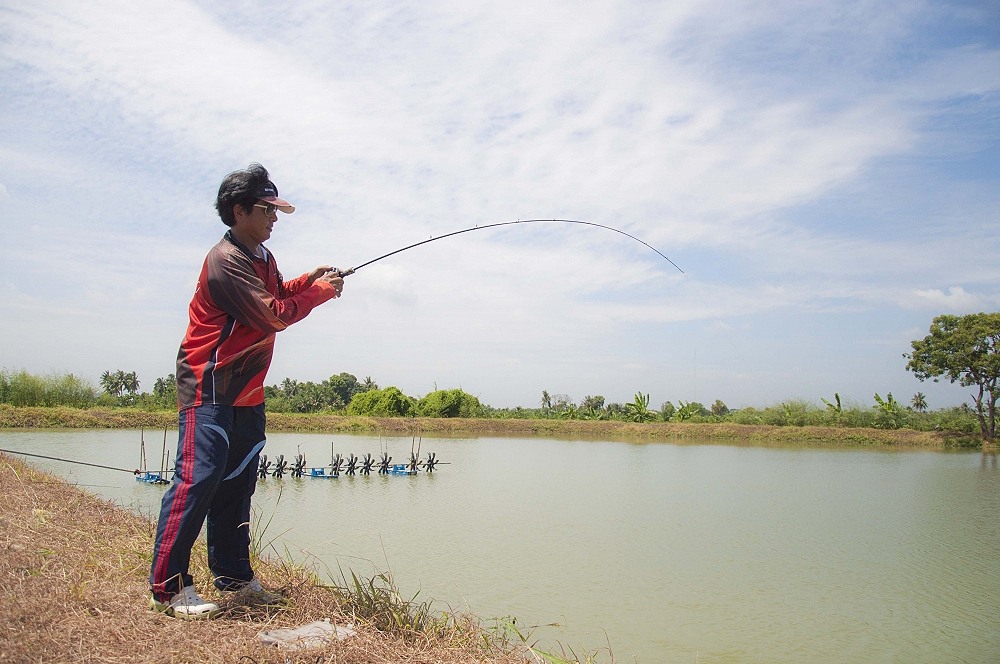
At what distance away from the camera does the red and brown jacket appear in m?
2.07

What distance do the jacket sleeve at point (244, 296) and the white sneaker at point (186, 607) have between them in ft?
2.72

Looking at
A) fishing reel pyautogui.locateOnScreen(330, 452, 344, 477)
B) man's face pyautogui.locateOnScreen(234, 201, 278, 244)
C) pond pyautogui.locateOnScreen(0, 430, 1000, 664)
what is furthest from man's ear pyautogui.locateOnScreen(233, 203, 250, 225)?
fishing reel pyautogui.locateOnScreen(330, 452, 344, 477)

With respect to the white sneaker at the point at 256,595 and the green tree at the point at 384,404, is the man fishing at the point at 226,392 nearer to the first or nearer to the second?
the white sneaker at the point at 256,595

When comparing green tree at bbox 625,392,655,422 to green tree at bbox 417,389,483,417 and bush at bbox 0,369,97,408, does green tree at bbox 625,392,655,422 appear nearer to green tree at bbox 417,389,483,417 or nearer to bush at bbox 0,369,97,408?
green tree at bbox 417,389,483,417

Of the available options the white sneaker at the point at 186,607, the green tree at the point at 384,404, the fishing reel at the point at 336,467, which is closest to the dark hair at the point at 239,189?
the white sneaker at the point at 186,607

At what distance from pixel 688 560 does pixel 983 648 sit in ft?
8.07

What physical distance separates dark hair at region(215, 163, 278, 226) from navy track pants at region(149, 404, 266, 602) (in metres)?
0.67

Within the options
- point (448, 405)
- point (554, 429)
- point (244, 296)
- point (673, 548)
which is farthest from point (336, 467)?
point (448, 405)

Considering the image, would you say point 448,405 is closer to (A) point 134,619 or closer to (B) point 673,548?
(B) point 673,548

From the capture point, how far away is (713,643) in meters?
4.29

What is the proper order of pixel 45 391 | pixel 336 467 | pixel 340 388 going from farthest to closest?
pixel 340 388
pixel 45 391
pixel 336 467

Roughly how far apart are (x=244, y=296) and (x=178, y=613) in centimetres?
96

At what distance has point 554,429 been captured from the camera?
25.5 m

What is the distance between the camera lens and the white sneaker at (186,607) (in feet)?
6.32
